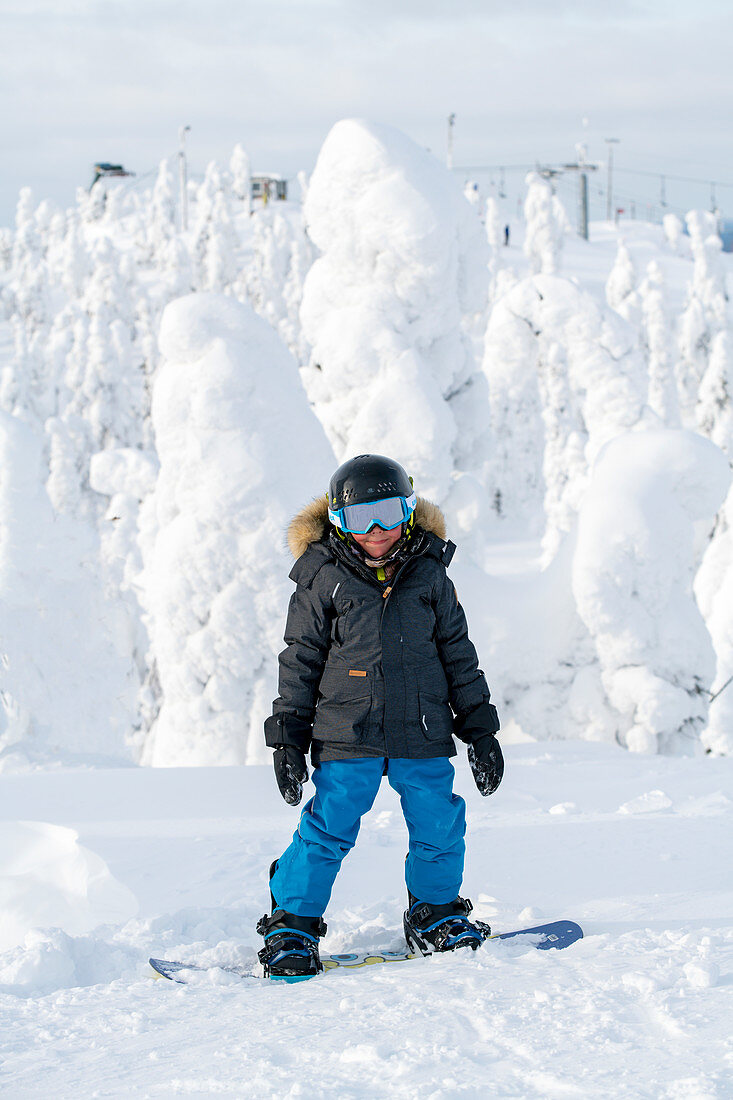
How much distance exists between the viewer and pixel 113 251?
130 ft

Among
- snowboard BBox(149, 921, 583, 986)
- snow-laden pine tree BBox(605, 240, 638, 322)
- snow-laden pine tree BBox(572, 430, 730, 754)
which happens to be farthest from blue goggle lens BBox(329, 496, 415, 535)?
snow-laden pine tree BBox(605, 240, 638, 322)

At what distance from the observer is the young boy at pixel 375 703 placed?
10.3 ft

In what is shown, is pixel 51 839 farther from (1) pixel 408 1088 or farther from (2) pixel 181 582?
(2) pixel 181 582

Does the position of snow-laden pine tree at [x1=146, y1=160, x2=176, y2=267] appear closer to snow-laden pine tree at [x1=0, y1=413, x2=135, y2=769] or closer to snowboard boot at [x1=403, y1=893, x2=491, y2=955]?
snow-laden pine tree at [x1=0, y1=413, x2=135, y2=769]

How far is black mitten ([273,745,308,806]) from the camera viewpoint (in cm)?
305

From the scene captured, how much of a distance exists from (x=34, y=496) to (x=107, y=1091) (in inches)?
340

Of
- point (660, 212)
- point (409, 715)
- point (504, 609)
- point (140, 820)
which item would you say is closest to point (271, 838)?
point (140, 820)

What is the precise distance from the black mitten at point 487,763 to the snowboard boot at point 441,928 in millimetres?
444

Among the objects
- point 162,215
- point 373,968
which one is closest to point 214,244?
point 162,215

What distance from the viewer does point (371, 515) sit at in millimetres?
3133

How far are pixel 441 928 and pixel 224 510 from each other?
6.42 meters

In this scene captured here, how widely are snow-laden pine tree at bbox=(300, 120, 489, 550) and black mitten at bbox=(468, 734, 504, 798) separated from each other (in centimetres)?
782

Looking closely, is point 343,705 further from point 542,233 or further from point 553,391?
point 542,233

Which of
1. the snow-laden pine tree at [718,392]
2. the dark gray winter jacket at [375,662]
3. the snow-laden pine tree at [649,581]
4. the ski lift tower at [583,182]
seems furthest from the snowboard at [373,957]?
the ski lift tower at [583,182]
